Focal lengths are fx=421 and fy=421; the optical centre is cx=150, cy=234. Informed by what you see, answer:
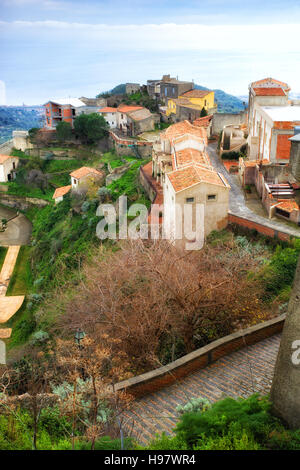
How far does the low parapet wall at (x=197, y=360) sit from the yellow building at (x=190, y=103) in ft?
140

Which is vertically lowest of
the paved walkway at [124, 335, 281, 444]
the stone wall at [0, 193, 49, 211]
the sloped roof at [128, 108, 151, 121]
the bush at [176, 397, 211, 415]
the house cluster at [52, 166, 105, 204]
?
the stone wall at [0, 193, 49, 211]

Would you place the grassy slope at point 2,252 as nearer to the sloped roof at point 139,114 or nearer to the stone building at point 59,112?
the sloped roof at point 139,114

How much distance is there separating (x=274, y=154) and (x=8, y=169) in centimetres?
3825

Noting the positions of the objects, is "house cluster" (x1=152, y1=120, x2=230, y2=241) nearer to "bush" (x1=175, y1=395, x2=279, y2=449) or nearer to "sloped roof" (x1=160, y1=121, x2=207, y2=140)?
"sloped roof" (x1=160, y1=121, x2=207, y2=140)

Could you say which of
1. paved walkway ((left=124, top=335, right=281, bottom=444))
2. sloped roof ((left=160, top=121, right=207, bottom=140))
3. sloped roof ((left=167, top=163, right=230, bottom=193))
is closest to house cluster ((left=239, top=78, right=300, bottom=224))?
sloped roof ((left=167, top=163, right=230, bottom=193))

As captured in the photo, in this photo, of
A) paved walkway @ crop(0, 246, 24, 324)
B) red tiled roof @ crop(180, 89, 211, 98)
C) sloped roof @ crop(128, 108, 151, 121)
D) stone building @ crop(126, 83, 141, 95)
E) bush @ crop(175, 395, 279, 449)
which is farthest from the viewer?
stone building @ crop(126, 83, 141, 95)

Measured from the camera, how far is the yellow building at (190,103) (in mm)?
50469

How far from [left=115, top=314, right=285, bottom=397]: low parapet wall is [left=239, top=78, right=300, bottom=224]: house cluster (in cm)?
862

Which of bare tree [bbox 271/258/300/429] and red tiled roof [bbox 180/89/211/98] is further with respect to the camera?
red tiled roof [bbox 180/89/211/98]

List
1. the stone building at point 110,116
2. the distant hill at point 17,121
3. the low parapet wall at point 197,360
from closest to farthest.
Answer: the low parapet wall at point 197,360, the stone building at point 110,116, the distant hill at point 17,121

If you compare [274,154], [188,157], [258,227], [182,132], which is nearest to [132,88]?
[182,132]

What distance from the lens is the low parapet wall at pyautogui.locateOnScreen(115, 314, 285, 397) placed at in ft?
28.6

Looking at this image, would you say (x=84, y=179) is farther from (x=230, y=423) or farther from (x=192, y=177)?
(x=230, y=423)


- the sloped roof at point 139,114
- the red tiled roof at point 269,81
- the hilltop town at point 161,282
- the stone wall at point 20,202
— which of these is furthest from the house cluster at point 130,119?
the red tiled roof at point 269,81
